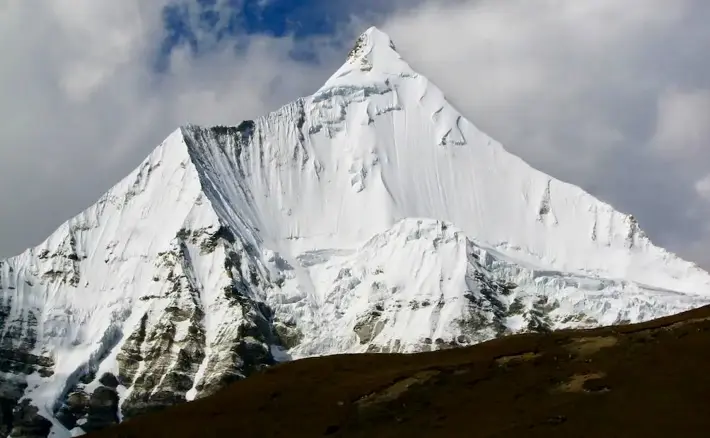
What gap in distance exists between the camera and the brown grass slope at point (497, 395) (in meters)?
48.2

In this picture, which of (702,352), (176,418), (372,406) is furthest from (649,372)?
(176,418)

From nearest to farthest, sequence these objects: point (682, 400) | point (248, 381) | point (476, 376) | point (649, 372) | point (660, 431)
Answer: point (660, 431) → point (682, 400) → point (649, 372) → point (476, 376) → point (248, 381)

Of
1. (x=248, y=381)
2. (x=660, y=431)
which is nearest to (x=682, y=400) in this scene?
(x=660, y=431)

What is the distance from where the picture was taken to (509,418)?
1982 inches

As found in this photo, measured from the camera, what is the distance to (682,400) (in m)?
48.2

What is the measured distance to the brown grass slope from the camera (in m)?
48.2

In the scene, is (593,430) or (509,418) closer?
(593,430)

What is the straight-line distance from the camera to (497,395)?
53594 mm

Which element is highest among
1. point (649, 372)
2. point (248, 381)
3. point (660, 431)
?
point (248, 381)

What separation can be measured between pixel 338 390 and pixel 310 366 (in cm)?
654

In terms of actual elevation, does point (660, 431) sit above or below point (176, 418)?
below

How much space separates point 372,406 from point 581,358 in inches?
475

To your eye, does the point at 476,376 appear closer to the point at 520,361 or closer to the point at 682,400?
the point at 520,361

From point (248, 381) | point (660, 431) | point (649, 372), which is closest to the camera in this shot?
point (660, 431)
